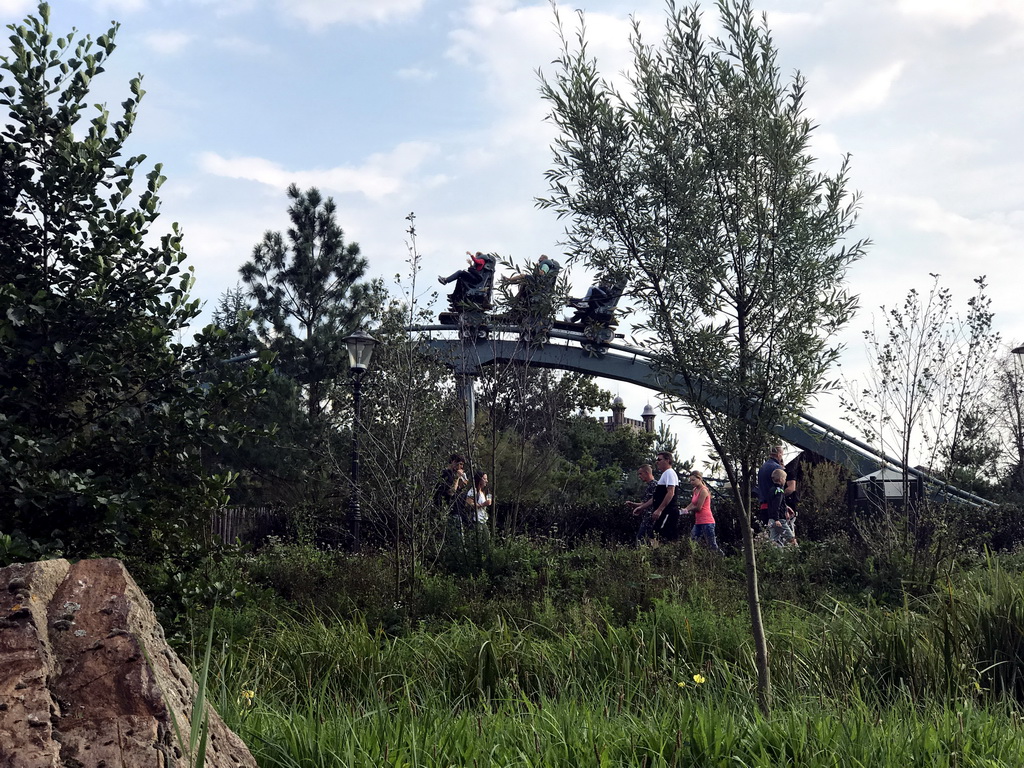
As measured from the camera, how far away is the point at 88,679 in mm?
2570

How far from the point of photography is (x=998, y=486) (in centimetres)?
2191

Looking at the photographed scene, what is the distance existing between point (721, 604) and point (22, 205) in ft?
19.4

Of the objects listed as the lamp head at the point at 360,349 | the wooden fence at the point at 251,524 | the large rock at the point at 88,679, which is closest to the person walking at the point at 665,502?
the lamp head at the point at 360,349

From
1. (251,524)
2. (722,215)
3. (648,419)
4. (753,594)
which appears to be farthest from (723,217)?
(648,419)

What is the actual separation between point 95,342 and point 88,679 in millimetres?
3294

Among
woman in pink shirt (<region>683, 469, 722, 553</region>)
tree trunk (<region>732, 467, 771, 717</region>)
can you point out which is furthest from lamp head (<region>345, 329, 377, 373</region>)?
tree trunk (<region>732, 467, 771, 717</region>)

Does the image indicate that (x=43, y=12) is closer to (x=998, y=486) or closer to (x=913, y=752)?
(x=913, y=752)

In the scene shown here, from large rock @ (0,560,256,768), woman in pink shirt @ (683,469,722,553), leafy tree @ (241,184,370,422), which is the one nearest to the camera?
large rock @ (0,560,256,768)

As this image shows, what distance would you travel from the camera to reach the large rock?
7.79ft

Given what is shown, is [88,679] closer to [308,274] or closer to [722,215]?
[722,215]

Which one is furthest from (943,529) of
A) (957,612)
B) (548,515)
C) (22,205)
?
(22,205)

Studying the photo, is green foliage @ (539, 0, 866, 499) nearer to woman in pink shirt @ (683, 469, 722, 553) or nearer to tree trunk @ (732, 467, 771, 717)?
tree trunk @ (732, 467, 771, 717)

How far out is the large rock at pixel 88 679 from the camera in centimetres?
238

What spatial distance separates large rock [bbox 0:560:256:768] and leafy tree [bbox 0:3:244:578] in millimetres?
2393
